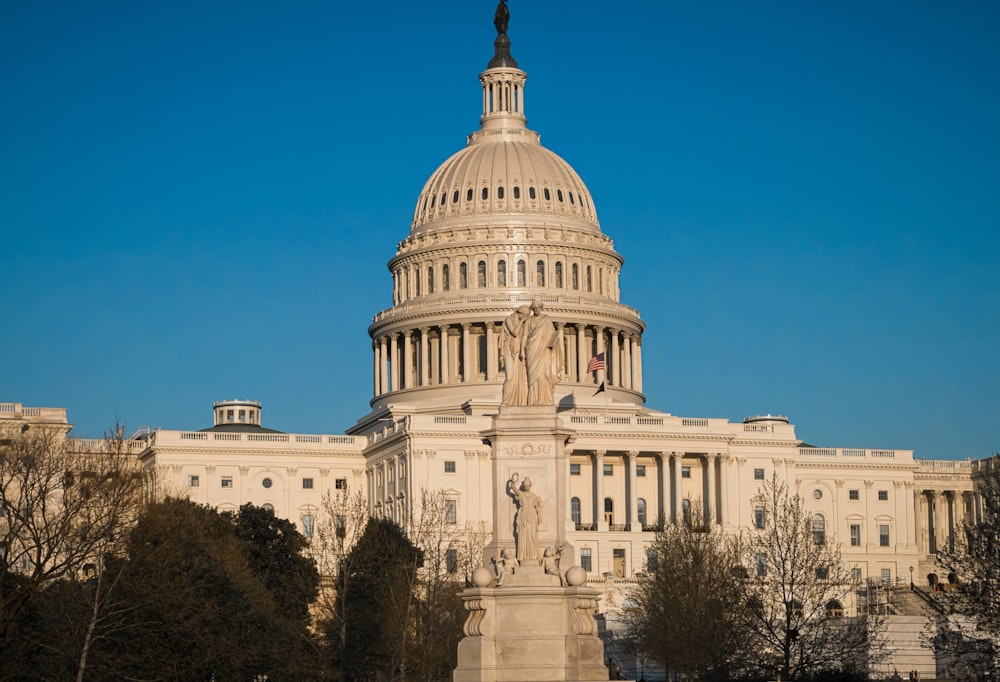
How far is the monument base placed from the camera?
55.2 meters

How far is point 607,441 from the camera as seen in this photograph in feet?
540

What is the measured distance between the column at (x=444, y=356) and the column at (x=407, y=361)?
3.30 m

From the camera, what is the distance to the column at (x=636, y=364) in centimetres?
18775

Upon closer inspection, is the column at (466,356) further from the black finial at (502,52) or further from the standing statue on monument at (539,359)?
the standing statue on monument at (539,359)

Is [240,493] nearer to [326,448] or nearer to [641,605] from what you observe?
[326,448]

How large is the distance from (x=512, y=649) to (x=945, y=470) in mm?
137199

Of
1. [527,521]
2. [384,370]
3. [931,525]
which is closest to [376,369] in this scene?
[384,370]

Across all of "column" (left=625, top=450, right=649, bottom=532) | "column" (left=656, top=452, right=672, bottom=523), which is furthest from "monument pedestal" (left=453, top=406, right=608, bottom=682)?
"column" (left=656, top=452, right=672, bottom=523)

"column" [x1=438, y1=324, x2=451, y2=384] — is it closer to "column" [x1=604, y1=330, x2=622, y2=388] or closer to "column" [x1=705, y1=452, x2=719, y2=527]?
"column" [x1=604, y1=330, x2=622, y2=388]

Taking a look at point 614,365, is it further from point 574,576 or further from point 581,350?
point 574,576

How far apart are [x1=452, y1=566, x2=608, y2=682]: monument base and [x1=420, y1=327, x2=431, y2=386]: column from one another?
418 ft

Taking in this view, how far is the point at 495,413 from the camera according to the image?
167125 millimetres

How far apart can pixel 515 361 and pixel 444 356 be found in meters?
124

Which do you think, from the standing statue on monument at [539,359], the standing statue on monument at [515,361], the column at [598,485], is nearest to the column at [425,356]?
the column at [598,485]
